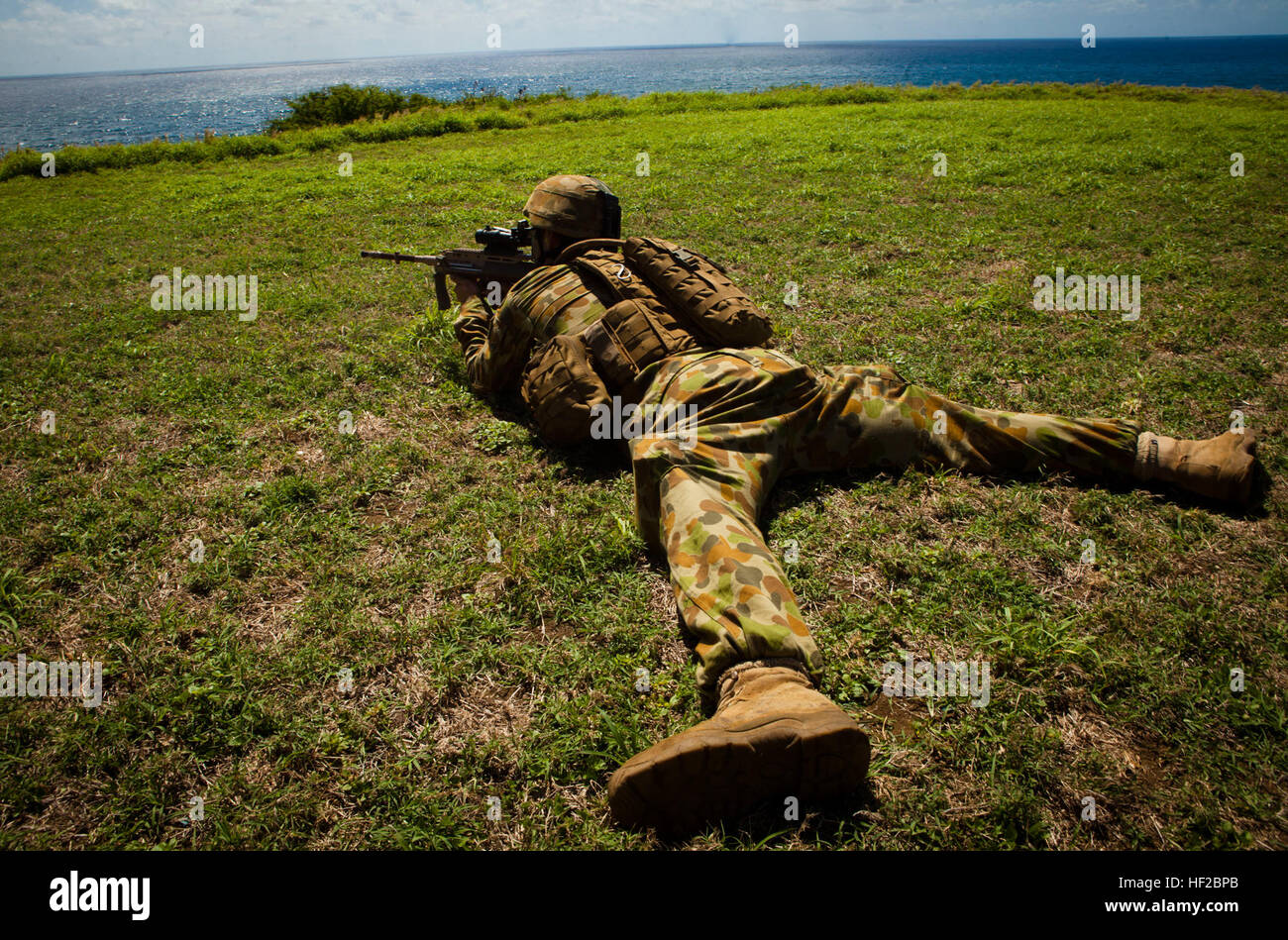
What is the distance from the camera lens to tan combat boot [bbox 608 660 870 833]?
2.03 m

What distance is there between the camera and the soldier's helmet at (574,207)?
14.9ft

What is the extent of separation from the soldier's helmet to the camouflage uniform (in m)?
0.51

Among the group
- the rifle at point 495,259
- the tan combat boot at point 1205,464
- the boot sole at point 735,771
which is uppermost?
the rifle at point 495,259

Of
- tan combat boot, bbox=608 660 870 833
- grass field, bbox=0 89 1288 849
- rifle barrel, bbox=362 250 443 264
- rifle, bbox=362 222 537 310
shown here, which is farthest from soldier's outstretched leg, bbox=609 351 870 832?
rifle barrel, bbox=362 250 443 264

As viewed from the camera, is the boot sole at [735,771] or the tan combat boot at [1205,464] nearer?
the boot sole at [735,771]

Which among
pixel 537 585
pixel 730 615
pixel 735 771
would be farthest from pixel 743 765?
pixel 537 585

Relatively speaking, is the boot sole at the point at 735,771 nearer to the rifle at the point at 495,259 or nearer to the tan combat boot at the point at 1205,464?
the tan combat boot at the point at 1205,464

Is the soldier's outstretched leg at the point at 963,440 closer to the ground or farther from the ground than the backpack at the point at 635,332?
closer to the ground

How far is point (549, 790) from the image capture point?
2.36 meters

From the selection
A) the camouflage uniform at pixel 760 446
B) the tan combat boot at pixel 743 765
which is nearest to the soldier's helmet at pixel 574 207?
the camouflage uniform at pixel 760 446

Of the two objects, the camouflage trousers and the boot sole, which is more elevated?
the camouflage trousers

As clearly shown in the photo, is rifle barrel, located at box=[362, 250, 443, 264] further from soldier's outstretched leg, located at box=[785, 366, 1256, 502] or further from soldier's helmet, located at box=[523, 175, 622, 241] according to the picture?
soldier's outstretched leg, located at box=[785, 366, 1256, 502]
